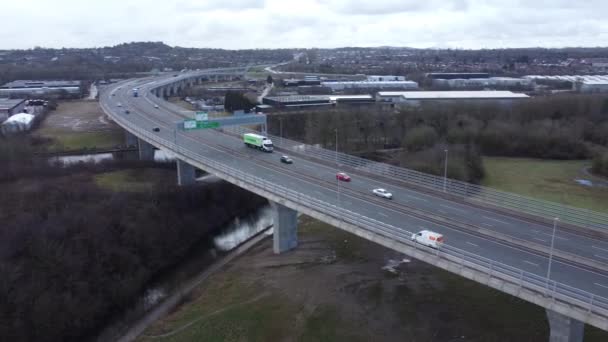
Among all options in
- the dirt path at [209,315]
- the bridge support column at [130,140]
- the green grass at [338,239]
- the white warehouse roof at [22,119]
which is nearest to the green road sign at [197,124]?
the green grass at [338,239]

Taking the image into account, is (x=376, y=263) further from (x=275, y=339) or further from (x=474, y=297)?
(x=275, y=339)

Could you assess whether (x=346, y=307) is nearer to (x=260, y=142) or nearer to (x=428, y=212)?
(x=428, y=212)

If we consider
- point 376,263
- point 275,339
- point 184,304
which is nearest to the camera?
point 275,339

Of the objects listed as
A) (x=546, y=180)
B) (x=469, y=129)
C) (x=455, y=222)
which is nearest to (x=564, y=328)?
(x=455, y=222)

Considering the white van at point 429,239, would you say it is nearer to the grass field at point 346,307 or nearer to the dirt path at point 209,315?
the grass field at point 346,307

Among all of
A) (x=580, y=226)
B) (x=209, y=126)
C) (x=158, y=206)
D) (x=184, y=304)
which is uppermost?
(x=209, y=126)

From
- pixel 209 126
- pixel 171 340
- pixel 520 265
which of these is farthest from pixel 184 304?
pixel 209 126

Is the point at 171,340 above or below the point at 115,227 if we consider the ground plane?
below
